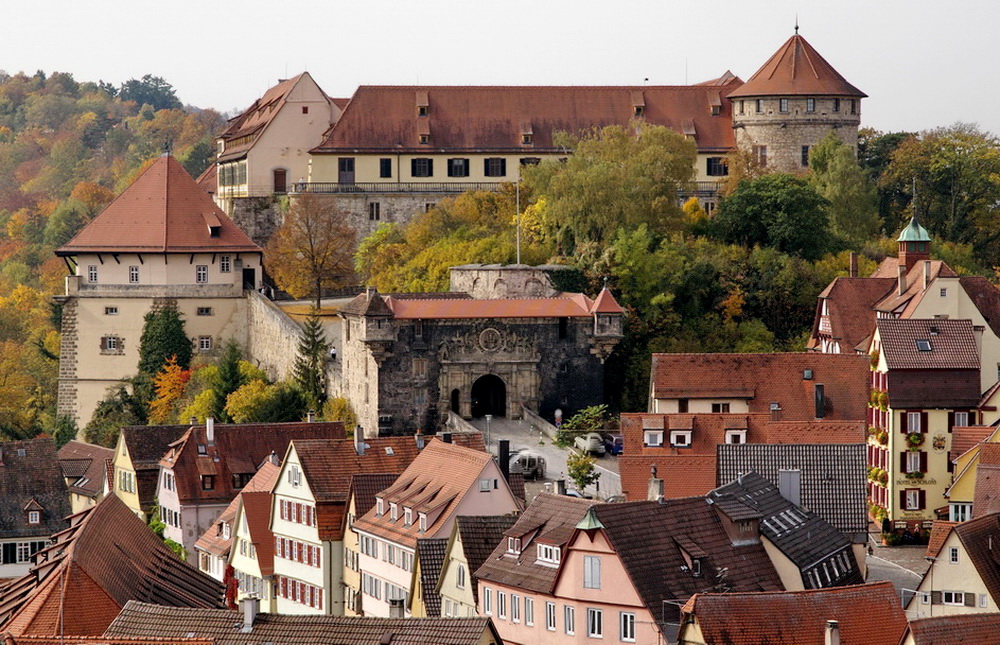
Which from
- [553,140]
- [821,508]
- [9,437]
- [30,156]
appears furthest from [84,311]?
[30,156]

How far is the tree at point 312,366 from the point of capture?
3098 inches

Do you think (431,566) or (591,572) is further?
(431,566)

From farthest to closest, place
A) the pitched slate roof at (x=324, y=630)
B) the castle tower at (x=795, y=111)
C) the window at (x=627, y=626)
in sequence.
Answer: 1. the castle tower at (x=795, y=111)
2. the window at (x=627, y=626)
3. the pitched slate roof at (x=324, y=630)

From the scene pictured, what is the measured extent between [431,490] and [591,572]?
1014cm

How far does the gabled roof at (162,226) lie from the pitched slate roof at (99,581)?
3370 centimetres

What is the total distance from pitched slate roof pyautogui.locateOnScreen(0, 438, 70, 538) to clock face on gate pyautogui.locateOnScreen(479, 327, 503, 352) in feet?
45.5

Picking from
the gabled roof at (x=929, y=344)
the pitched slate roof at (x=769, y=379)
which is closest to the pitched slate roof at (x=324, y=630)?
the gabled roof at (x=929, y=344)

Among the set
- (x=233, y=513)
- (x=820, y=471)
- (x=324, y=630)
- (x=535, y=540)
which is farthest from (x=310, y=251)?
(x=324, y=630)

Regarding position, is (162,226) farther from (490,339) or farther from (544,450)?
(544,450)

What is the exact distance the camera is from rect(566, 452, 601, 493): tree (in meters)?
64.1

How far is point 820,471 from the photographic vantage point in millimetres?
56344

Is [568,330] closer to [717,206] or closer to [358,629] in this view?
[717,206]

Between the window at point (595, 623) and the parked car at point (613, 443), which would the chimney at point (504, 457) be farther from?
the window at point (595, 623)

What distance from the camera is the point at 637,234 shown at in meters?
80.0
